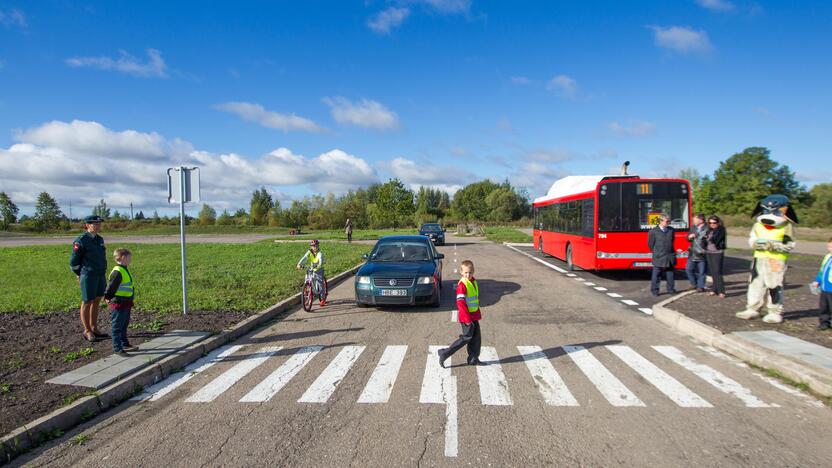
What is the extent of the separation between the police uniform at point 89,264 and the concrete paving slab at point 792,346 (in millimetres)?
9124

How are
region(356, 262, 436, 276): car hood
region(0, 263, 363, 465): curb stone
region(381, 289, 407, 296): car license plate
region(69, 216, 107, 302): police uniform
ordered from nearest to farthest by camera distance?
region(0, 263, 363, 465): curb stone < region(69, 216, 107, 302): police uniform < region(381, 289, 407, 296): car license plate < region(356, 262, 436, 276): car hood

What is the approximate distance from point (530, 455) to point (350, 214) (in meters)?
75.2

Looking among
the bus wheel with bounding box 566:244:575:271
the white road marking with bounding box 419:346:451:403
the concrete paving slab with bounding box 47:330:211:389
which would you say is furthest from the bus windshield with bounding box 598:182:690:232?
the concrete paving slab with bounding box 47:330:211:389

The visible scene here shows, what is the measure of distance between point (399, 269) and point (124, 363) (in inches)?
209

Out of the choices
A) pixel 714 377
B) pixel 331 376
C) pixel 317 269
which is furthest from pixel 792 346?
pixel 317 269

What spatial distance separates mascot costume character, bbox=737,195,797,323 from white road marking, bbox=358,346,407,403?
19.7 ft

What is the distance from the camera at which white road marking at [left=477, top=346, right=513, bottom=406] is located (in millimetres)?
4973

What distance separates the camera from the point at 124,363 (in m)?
6.00

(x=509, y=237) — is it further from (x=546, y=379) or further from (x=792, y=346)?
(x=546, y=379)

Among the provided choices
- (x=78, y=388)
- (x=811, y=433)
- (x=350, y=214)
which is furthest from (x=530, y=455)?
(x=350, y=214)

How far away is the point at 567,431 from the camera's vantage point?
13.8 ft

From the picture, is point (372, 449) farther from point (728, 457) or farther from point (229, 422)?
point (728, 457)

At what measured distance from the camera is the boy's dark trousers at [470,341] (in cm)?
605

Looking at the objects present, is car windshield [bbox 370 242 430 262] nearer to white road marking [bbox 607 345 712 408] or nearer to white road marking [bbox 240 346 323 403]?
white road marking [bbox 240 346 323 403]
